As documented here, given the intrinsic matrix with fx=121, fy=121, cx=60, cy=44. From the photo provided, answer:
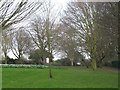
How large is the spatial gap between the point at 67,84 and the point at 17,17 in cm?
264

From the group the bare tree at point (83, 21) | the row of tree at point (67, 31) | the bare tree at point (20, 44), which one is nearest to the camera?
the row of tree at point (67, 31)

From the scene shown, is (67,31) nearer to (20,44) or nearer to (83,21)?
(83,21)

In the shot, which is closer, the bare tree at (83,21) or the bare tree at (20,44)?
the bare tree at (83,21)

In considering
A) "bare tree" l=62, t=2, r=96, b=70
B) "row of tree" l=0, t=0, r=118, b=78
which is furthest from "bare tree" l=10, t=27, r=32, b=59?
"bare tree" l=62, t=2, r=96, b=70

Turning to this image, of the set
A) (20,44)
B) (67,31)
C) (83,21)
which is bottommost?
(20,44)

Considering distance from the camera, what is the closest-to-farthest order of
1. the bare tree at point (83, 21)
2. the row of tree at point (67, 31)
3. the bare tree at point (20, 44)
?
1. the row of tree at point (67, 31)
2. the bare tree at point (83, 21)
3. the bare tree at point (20, 44)

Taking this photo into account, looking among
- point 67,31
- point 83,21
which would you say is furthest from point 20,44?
point 83,21

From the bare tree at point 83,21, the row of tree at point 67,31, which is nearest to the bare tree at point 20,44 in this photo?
the row of tree at point 67,31

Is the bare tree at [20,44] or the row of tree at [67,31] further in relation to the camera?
the bare tree at [20,44]

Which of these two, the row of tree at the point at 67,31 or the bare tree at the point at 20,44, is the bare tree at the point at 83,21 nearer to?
the row of tree at the point at 67,31

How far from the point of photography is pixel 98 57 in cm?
830

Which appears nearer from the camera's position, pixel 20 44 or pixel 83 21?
pixel 83 21

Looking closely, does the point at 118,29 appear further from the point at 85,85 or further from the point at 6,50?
the point at 6,50

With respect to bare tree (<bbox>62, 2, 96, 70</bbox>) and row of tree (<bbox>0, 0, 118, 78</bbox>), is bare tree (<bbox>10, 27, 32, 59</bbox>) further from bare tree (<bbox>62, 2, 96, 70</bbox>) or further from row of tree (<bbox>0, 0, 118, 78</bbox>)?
bare tree (<bbox>62, 2, 96, 70</bbox>)
